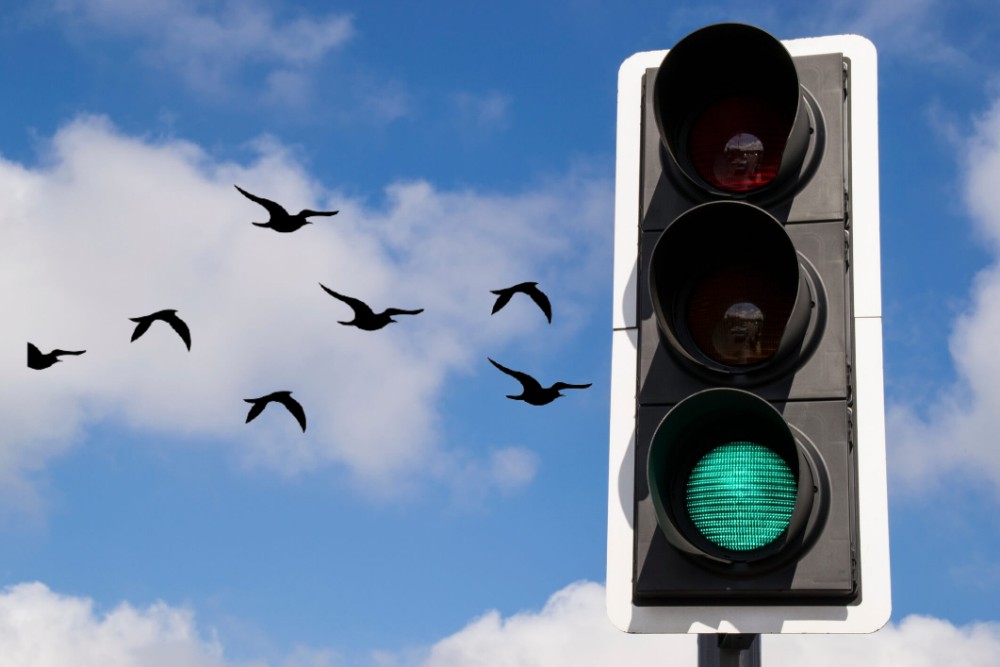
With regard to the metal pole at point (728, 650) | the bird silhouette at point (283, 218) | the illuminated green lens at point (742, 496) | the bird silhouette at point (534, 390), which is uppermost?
the bird silhouette at point (283, 218)

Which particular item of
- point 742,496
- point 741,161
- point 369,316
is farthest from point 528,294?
point 742,496

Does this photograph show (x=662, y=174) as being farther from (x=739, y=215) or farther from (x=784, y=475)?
(x=784, y=475)

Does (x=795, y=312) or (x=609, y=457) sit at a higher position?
(x=795, y=312)

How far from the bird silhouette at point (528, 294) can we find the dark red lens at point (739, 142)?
Answer: 87 centimetres

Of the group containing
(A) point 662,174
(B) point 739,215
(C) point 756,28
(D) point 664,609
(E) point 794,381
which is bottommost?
(D) point 664,609

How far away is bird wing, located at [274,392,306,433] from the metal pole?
77.5 inches

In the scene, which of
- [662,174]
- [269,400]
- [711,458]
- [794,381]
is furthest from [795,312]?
[269,400]

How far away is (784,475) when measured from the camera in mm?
4648

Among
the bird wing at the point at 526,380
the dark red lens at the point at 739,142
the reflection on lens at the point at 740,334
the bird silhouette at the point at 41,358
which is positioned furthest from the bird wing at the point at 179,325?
the reflection on lens at the point at 740,334

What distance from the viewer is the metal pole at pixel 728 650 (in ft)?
15.6

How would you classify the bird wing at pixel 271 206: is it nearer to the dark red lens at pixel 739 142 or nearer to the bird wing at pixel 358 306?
the bird wing at pixel 358 306

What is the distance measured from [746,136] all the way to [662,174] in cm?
32

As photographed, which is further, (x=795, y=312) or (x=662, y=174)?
(x=662, y=174)

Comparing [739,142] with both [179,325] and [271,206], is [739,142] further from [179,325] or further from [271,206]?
[179,325]
